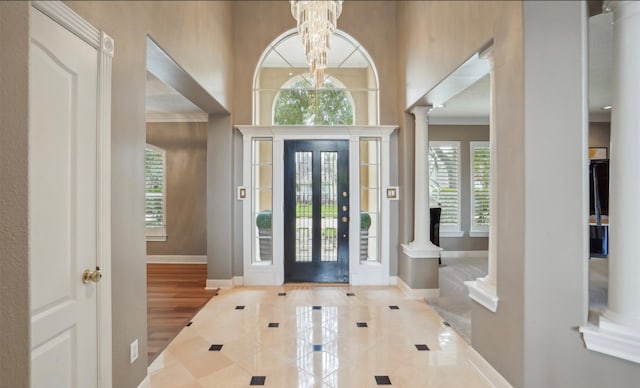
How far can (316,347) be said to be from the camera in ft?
10.4

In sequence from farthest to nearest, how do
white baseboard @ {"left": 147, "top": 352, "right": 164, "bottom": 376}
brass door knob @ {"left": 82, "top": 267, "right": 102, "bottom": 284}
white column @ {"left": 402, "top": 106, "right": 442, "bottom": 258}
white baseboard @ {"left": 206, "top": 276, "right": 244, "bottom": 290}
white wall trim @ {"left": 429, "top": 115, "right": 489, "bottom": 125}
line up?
white wall trim @ {"left": 429, "top": 115, "right": 489, "bottom": 125}
white baseboard @ {"left": 206, "top": 276, "right": 244, "bottom": 290}
white column @ {"left": 402, "top": 106, "right": 442, "bottom": 258}
white baseboard @ {"left": 147, "top": 352, "right": 164, "bottom": 376}
brass door knob @ {"left": 82, "top": 267, "right": 102, "bottom": 284}

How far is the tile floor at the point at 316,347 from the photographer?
2.64 metres

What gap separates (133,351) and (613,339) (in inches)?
121

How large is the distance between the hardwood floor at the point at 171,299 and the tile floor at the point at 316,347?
0.47ft

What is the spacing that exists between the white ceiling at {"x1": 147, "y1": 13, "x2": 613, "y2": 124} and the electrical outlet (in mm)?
3505

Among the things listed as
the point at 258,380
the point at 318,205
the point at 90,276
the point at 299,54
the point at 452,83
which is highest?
the point at 299,54

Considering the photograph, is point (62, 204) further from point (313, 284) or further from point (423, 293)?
point (423, 293)

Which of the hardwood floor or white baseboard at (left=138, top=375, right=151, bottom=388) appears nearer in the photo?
white baseboard at (left=138, top=375, right=151, bottom=388)

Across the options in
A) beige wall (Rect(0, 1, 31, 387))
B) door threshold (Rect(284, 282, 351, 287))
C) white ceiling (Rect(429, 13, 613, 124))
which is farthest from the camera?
door threshold (Rect(284, 282, 351, 287))

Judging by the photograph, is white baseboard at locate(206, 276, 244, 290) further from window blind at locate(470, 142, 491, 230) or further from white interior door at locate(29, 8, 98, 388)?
window blind at locate(470, 142, 491, 230)

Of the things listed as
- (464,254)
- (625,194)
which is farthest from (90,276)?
(464,254)

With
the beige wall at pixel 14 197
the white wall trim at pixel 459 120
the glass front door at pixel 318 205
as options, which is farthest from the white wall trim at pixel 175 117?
the beige wall at pixel 14 197

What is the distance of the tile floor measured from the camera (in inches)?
104

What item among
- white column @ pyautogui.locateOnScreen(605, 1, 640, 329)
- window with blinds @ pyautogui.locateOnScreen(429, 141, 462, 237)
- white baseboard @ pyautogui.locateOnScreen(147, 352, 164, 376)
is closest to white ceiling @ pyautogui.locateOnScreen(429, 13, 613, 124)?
window with blinds @ pyautogui.locateOnScreen(429, 141, 462, 237)
